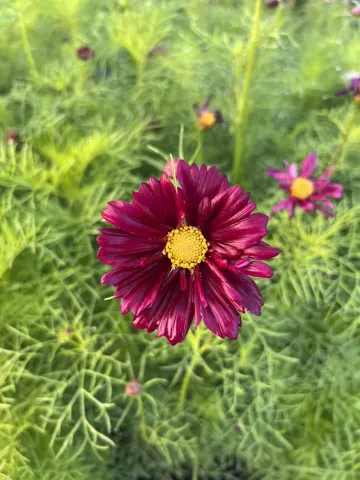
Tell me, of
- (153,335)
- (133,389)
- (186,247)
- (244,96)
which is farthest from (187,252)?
(244,96)

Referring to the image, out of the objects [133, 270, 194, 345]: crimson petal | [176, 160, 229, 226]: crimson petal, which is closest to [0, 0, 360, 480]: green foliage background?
[133, 270, 194, 345]: crimson petal

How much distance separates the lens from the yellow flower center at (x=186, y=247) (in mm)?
692

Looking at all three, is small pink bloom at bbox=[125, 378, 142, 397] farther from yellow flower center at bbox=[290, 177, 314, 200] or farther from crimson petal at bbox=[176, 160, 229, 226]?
yellow flower center at bbox=[290, 177, 314, 200]

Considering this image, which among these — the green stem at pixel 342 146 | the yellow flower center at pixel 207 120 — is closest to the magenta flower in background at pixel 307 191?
the green stem at pixel 342 146

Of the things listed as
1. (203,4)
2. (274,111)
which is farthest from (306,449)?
(203,4)

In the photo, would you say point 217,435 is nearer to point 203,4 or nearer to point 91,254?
point 91,254

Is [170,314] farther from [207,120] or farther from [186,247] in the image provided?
[207,120]

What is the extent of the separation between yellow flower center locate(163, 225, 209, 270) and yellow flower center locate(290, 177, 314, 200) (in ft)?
1.43

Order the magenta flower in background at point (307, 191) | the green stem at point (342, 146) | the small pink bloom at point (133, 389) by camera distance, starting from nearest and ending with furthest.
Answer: the small pink bloom at point (133, 389) < the magenta flower in background at point (307, 191) < the green stem at point (342, 146)

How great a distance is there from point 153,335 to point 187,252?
19.9 inches

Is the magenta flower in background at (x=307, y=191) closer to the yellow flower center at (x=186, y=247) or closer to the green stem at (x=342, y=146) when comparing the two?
the green stem at (x=342, y=146)

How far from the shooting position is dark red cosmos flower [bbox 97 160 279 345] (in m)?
0.63

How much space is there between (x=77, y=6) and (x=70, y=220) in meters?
0.81

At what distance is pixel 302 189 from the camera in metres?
1.05
